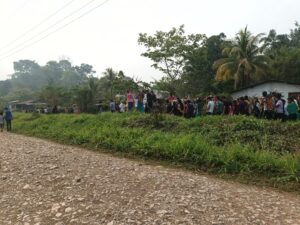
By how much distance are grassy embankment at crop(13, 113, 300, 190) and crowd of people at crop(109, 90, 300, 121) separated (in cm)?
168

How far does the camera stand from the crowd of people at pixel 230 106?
15062mm

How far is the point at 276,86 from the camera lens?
2817cm

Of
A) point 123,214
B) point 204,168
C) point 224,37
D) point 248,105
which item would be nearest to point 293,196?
point 204,168

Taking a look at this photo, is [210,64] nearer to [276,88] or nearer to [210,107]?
[276,88]

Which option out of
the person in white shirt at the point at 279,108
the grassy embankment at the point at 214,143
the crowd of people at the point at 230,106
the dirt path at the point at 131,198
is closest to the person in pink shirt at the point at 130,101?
the crowd of people at the point at 230,106

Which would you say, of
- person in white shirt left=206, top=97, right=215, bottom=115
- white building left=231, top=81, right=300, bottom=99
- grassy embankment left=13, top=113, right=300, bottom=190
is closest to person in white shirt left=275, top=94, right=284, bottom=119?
grassy embankment left=13, top=113, right=300, bottom=190

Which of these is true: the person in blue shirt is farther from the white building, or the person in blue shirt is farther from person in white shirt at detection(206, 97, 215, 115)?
the white building

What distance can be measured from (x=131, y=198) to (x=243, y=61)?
2842 centimetres

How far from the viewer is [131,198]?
7.61m

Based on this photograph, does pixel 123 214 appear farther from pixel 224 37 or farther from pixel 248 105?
pixel 224 37

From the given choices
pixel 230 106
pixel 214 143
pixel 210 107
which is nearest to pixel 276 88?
pixel 230 106

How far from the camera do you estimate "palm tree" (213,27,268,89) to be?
3416cm

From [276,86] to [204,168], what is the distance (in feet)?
66.3

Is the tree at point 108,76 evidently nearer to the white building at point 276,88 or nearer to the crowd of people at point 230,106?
the white building at point 276,88
